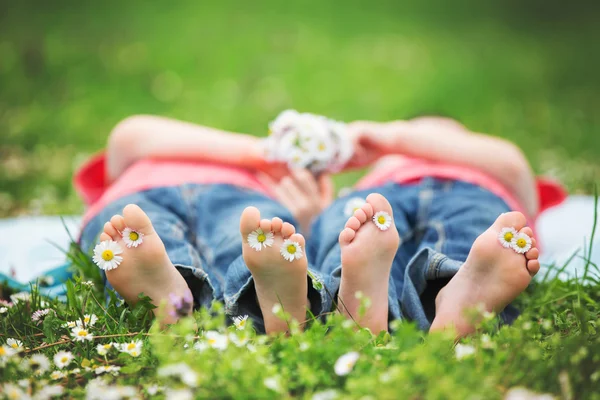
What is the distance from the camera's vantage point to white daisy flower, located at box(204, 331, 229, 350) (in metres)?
1.12

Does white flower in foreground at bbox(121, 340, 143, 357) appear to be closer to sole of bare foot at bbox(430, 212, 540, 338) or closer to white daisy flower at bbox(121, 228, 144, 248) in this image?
white daisy flower at bbox(121, 228, 144, 248)

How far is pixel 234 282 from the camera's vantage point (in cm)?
143

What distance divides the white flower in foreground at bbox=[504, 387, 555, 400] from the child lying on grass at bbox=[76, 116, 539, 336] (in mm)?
289

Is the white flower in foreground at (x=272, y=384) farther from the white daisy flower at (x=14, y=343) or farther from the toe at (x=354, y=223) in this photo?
the white daisy flower at (x=14, y=343)

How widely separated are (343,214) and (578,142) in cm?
302

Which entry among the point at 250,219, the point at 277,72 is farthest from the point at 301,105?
the point at 250,219

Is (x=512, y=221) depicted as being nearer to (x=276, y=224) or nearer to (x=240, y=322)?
(x=276, y=224)

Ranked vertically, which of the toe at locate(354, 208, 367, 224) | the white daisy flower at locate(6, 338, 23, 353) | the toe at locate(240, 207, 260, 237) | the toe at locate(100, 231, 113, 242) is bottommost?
the white daisy flower at locate(6, 338, 23, 353)

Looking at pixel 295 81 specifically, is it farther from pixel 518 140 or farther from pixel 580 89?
pixel 580 89

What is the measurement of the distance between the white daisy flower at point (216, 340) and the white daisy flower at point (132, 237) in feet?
0.95

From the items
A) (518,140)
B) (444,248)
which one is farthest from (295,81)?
(444,248)

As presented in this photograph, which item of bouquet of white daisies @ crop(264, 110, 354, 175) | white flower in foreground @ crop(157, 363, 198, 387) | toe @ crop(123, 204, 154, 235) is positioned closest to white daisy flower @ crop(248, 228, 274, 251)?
toe @ crop(123, 204, 154, 235)

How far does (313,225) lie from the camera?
1989 millimetres

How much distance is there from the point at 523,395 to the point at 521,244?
0.45 meters
